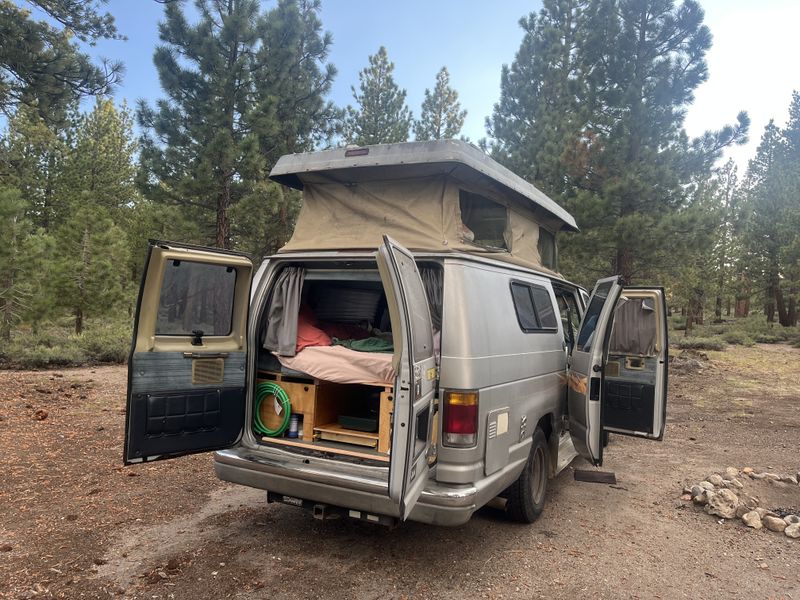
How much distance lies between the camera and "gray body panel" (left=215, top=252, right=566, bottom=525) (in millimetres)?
3139

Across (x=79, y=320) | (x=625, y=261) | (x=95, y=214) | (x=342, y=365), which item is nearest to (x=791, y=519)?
(x=342, y=365)

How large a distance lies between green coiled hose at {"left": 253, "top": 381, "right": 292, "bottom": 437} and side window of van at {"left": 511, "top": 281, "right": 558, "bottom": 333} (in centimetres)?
188

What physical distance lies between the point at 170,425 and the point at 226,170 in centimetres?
977

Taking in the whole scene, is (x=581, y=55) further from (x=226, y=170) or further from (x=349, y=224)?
(x=349, y=224)

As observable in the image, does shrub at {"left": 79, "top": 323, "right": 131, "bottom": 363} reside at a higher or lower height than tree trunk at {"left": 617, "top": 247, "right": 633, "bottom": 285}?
lower

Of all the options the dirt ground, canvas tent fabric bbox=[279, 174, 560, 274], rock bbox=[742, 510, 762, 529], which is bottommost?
the dirt ground

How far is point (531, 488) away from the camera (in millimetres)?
4141

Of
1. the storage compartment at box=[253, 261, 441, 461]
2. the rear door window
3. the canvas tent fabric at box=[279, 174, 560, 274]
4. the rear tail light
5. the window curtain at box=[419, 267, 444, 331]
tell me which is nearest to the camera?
the rear tail light

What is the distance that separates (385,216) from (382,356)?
123 centimetres

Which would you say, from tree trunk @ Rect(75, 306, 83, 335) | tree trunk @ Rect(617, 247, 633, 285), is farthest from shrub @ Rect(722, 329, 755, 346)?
tree trunk @ Rect(75, 306, 83, 335)

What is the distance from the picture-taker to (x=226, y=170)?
1220cm

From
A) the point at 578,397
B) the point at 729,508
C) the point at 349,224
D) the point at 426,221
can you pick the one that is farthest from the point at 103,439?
the point at 729,508

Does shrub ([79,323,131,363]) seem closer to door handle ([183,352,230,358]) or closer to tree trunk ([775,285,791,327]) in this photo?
door handle ([183,352,230,358])

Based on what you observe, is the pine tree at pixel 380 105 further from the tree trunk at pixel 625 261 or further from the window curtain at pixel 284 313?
the window curtain at pixel 284 313
